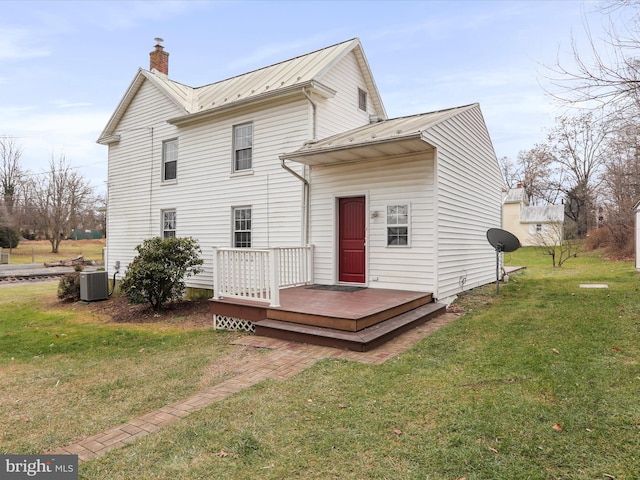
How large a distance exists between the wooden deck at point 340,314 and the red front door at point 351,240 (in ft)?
3.10

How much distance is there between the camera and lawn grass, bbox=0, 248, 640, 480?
2527 millimetres

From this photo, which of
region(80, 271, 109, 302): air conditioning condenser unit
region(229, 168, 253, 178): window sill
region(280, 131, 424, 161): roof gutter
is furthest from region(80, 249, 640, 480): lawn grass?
region(80, 271, 109, 302): air conditioning condenser unit

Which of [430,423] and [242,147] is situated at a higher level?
[242,147]

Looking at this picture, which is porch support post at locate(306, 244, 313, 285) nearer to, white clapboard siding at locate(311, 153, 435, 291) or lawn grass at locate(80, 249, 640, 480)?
white clapboard siding at locate(311, 153, 435, 291)

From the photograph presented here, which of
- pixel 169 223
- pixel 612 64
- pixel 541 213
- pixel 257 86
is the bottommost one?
pixel 169 223

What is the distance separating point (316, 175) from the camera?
9266 mm

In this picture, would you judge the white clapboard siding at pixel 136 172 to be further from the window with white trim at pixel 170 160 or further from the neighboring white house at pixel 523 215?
the neighboring white house at pixel 523 215

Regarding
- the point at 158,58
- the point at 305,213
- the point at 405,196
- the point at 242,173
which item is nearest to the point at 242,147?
the point at 242,173

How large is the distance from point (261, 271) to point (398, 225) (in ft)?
10.4

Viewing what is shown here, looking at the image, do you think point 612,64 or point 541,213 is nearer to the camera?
point 612,64

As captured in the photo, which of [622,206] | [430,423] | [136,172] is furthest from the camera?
[622,206]

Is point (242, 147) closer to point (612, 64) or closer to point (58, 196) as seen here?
point (612, 64)

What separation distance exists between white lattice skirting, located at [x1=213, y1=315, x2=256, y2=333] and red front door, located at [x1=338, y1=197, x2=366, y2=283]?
9.31ft

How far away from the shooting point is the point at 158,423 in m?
3.34
